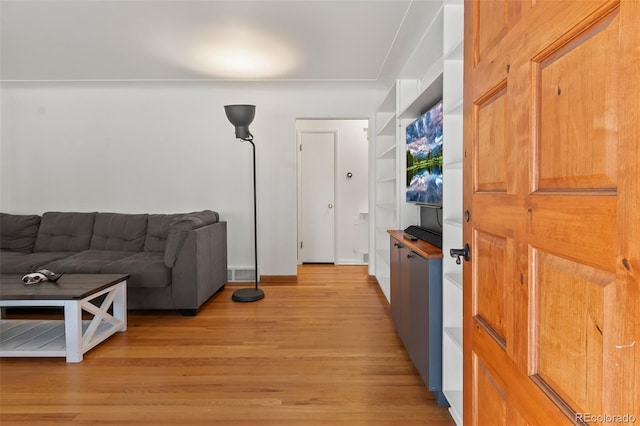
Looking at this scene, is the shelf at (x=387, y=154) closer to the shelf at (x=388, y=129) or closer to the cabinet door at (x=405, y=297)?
the shelf at (x=388, y=129)

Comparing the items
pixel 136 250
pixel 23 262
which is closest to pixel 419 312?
pixel 136 250

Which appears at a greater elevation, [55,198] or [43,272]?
[55,198]

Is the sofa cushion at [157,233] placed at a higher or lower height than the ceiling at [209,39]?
lower

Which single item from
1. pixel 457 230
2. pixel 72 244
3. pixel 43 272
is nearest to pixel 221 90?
pixel 72 244

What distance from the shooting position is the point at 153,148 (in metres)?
4.80

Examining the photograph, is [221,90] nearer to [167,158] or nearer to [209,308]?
[167,158]

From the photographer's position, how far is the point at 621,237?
1.89 ft

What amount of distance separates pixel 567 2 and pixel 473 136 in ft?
1.67

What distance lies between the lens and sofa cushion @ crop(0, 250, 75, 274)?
3568mm

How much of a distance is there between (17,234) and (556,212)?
16.8ft

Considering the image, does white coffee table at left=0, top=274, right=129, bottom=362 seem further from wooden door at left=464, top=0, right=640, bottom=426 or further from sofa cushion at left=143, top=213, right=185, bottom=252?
wooden door at left=464, top=0, right=640, bottom=426

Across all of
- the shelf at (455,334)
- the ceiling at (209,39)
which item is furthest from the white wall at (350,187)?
the shelf at (455,334)

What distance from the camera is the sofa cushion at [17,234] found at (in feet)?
13.9

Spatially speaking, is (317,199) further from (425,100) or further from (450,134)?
(450,134)
